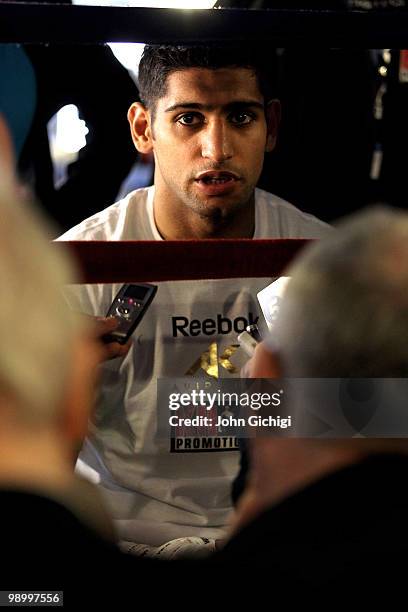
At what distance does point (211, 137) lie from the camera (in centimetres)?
107

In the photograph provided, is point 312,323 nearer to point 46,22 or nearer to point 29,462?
point 29,462

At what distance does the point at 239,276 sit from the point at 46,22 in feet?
1.32

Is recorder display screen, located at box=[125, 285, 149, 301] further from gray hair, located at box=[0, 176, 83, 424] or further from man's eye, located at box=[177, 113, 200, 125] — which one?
gray hair, located at box=[0, 176, 83, 424]

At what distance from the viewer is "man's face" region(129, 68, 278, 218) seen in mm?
1066

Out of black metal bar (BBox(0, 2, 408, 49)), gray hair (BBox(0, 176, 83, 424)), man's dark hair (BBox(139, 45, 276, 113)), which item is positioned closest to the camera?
gray hair (BBox(0, 176, 83, 424))

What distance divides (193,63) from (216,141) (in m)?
0.11

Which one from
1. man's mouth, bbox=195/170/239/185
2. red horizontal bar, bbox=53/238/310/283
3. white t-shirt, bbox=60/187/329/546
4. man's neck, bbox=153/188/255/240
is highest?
man's mouth, bbox=195/170/239/185

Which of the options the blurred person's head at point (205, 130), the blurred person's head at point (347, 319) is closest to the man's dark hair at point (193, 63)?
the blurred person's head at point (205, 130)

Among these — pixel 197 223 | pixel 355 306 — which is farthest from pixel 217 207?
pixel 355 306

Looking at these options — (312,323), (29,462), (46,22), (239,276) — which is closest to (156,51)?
(46,22)

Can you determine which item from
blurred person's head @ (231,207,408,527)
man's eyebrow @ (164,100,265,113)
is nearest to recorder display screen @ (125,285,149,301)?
man's eyebrow @ (164,100,265,113)

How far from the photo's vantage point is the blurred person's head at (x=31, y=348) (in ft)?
1.80

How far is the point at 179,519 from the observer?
44.6 inches

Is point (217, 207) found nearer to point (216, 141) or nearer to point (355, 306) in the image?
point (216, 141)
